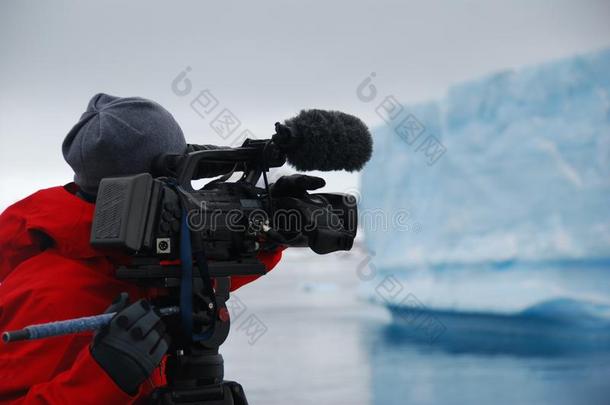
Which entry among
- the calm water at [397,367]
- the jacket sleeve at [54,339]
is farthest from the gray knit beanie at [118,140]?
the calm water at [397,367]

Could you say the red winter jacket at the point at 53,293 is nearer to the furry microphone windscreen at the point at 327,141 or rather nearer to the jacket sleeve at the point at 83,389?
the jacket sleeve at the point at 83,389

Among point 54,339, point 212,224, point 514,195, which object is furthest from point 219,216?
point 514,195

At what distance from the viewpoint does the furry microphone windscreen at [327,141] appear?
91cm

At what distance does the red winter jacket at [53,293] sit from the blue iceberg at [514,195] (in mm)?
3940

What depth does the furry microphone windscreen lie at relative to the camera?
0.91m

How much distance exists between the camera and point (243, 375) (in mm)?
3764

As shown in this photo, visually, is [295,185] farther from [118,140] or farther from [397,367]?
[397,367]

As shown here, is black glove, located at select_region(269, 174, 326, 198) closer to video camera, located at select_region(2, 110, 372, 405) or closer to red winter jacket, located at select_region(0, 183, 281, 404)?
video camera, located at select_region(2, 110, 372, 405)

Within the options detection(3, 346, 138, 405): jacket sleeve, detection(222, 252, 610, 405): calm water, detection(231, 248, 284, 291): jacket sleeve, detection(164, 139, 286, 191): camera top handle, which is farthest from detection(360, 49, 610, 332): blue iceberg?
detection(3, 346, 138, 405): jacket sleeve

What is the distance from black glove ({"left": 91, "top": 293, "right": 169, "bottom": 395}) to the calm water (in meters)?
2.10

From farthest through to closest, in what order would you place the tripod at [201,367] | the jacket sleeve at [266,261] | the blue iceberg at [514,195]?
1. the blue iceberg at [514,195]
2. the jacket sleeve at [266,261]
3. the tripod at [201,367]

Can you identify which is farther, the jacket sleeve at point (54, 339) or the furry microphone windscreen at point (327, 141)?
the furry microphone windscreen at point (327, 141)

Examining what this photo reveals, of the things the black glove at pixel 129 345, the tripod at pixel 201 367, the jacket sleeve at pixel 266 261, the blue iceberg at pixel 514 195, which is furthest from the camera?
the blue iceberg at pixel 514 195

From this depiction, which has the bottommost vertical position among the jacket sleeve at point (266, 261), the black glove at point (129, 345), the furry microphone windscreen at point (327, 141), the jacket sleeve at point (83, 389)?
the jacket sleeve at point (83, 389)
